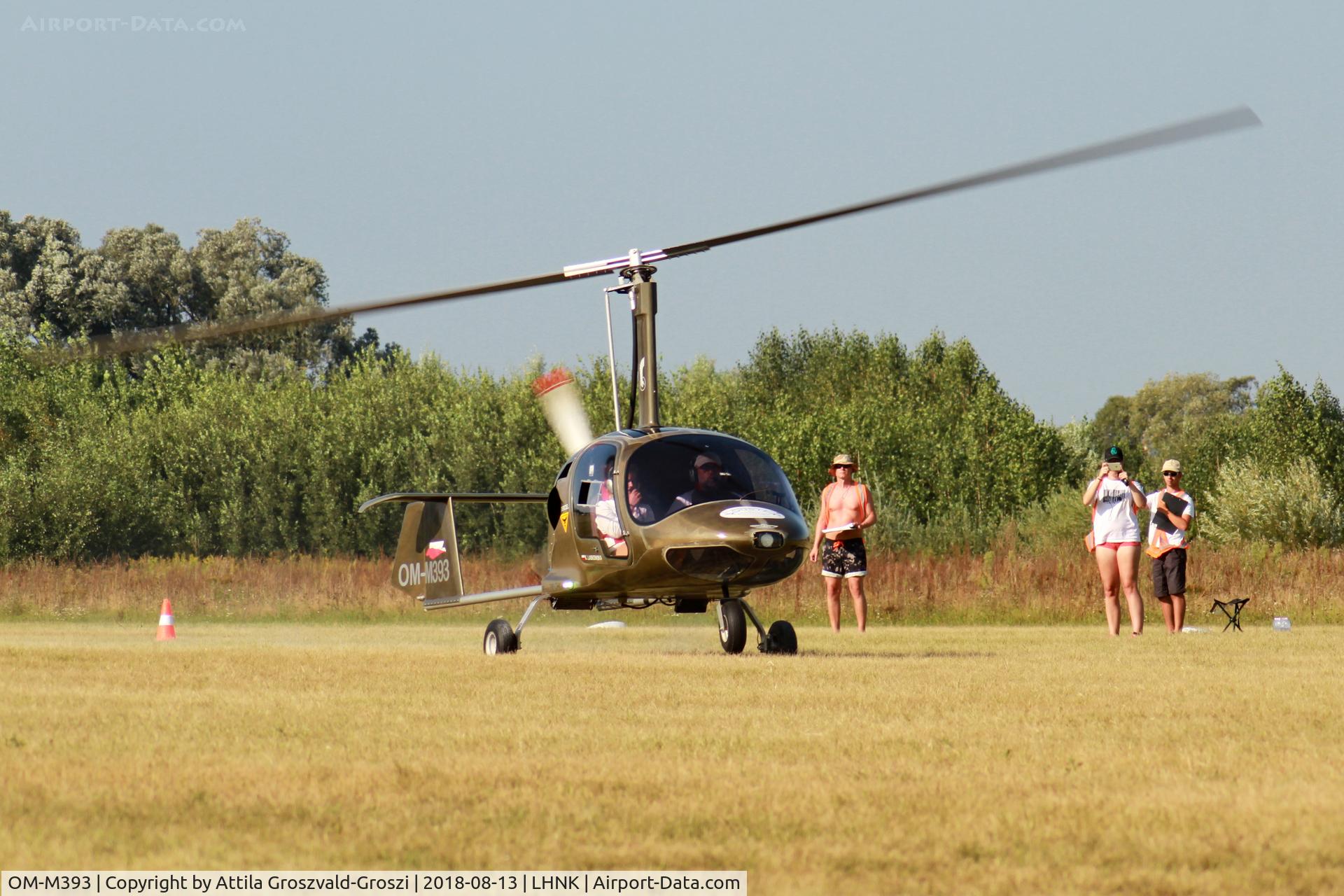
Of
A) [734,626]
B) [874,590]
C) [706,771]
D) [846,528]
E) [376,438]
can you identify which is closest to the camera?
[706,771]

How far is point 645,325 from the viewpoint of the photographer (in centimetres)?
1309

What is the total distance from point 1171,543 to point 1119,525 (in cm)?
188

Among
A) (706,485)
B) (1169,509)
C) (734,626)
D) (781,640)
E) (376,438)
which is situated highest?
(376,438)

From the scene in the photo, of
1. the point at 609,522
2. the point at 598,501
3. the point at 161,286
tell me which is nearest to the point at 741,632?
the point at 609,522

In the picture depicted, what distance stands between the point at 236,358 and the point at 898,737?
6092 centimetres

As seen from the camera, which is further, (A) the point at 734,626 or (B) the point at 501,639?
(B) the point at 501,639

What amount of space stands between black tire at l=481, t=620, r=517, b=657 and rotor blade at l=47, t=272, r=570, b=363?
305 cm

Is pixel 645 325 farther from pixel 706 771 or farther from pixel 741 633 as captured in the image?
pixel 706 771

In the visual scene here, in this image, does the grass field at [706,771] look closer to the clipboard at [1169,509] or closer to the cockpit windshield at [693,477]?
the cockpit windshield at [693,477]

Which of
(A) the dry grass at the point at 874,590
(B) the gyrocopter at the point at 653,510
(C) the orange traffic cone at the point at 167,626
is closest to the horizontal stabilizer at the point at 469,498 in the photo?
(B) the gyrocopter at the point at 653,510

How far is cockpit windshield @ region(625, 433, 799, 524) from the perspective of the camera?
1264 centimetres

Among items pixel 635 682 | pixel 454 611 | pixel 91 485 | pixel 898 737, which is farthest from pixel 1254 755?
pixel 91 485

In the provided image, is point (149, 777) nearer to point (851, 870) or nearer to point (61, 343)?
point (851, 870)

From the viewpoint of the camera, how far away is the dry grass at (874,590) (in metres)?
22.3
